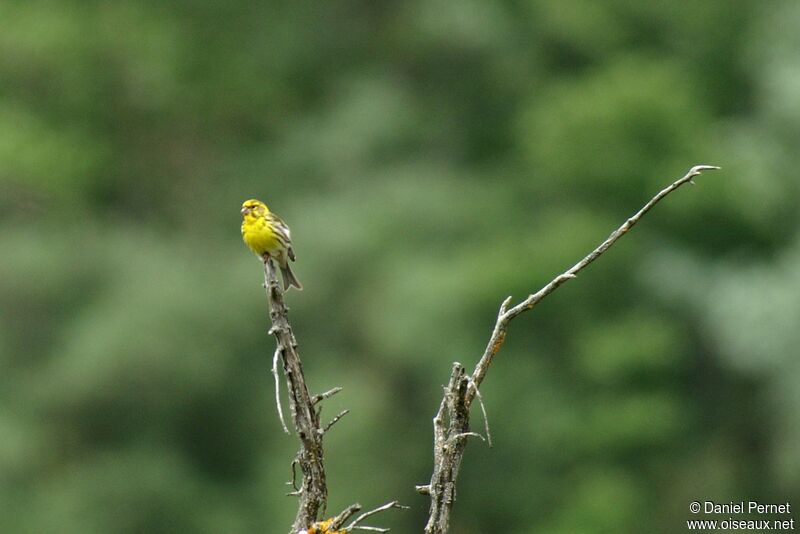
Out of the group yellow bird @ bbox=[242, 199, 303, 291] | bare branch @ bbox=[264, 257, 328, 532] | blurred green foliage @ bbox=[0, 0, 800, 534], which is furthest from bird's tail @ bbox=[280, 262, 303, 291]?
blurred green foliage @ bbox=[0, 0, 800, 534]

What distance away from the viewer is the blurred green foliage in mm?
29094

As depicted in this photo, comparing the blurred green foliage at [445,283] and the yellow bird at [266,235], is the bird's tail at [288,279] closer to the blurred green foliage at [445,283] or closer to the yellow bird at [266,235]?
the yellow bird at [266,235]

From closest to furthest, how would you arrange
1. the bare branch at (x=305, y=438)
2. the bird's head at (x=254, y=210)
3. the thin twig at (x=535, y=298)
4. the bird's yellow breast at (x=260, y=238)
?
1. the thin twig at (x=535, y=298)
2. the bare branch at (x=305, y=438)
3. the bird's yellow breast at (x=260, y=238)
4. the bird's head at (x=254, y=210)

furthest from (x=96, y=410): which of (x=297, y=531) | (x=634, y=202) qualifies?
(x=297, y=531)

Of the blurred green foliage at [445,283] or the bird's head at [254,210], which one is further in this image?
the blurred green foliage at [445,283]

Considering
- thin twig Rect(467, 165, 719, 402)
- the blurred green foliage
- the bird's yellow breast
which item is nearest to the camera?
thin twig Rect(467, 165, 719, 402)

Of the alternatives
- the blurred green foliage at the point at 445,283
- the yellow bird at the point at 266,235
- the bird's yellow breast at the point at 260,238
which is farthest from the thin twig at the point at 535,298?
the blurred green foliage at the point at 445,283

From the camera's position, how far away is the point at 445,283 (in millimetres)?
29969

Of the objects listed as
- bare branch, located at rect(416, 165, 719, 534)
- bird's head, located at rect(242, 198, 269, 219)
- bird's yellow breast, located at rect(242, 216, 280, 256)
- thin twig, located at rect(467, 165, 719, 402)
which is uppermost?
bird's head, located at rect(242, 198, 269, 219)

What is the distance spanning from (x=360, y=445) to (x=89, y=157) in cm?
970

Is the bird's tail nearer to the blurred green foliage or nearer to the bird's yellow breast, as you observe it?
the bird's yellow breast

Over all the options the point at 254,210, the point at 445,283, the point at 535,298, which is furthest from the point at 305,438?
the point at 445,283

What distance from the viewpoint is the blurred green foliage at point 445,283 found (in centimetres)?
2909

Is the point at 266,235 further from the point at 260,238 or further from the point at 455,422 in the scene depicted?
the point at 455,422
